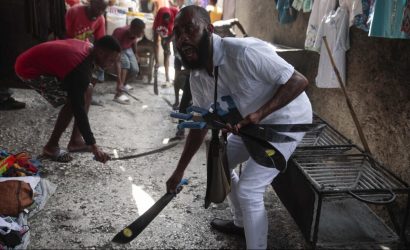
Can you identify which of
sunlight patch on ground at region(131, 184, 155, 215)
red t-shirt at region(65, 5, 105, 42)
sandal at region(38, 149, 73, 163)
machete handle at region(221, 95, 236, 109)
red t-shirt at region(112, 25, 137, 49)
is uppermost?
red t-shirt at region(65, 5, 105, 42)

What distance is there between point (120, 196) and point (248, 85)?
6.36ft

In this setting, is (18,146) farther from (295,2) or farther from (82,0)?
(82,0)

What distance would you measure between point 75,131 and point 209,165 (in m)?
2.51

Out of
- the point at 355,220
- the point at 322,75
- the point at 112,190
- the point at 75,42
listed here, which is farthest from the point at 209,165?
the point at 75,42

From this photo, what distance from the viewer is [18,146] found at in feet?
14.9

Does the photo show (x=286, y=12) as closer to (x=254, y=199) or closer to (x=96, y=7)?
(x=96, y=7)

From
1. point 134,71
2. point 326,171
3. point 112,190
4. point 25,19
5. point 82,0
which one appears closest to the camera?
point 326,171

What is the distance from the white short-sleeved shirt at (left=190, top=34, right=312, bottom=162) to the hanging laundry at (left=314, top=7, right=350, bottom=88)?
4.89 feet

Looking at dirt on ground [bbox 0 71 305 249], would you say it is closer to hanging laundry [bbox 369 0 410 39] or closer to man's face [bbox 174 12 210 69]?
man's face [bbox 174 12 210 69]

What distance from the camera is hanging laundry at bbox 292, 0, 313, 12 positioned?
4547 mm

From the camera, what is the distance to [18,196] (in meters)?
2.96

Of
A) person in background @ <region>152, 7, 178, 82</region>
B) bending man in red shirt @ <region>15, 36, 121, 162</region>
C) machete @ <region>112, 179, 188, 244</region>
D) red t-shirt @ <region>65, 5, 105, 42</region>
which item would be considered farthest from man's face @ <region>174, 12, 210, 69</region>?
person in background @ <region>152, 7, 178, 82</region>

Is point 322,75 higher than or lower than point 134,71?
higher

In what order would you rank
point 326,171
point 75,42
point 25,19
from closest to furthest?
point 326,171 → point 75,42 → point 25,19
